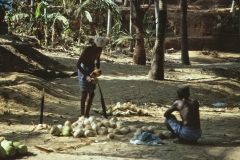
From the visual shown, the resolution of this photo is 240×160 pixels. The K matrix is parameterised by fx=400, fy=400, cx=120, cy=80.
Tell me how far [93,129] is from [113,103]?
11.1 ft

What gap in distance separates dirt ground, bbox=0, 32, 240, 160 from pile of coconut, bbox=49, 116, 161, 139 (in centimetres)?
10

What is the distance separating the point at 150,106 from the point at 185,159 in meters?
4.67

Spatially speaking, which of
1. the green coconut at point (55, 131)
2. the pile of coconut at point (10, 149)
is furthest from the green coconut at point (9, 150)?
the green coconut at point (55, 131)

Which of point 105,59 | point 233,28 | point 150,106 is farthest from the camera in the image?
point 233,28

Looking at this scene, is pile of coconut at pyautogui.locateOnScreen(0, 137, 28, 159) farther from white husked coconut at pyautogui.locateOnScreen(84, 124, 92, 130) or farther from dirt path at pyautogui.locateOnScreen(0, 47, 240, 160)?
white husked coconut at pyautogui.locateOnScreen(84, 124, 92, 130)

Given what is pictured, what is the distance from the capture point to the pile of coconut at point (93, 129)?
18.1ft

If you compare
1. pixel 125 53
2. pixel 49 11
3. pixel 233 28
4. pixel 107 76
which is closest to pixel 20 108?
pixel 107 76

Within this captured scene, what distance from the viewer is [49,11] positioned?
65.0 feet

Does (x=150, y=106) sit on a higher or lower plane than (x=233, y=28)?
lower

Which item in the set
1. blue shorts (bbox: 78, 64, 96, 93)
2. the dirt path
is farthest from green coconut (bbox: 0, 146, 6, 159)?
blue shorts (bbox: 78, 64, 96, 93)

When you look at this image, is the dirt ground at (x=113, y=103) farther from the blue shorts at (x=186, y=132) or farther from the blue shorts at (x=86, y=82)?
the blue shorts at (x=86, y=82)

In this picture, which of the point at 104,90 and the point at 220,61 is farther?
the point at 220,61

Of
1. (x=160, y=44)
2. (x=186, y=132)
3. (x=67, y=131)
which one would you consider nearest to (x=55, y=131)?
(x=67, y=131)

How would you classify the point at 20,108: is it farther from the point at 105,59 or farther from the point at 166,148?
the point at 105,59
